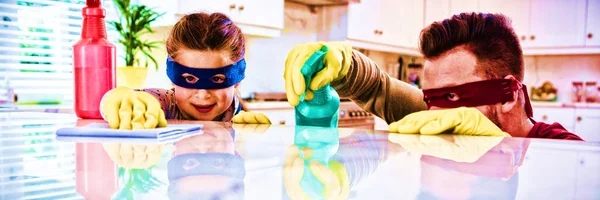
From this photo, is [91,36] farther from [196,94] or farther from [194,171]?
[194,171]

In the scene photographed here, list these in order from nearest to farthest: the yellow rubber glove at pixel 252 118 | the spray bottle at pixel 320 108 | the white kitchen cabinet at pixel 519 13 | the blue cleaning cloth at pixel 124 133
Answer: the blue cleaning cloth at pixel 124 133 < the spray bottle at pixel 320 108 < the yellow rubber glove at pixel 252 118 < the white kitchen cabinet at pixel 519 13

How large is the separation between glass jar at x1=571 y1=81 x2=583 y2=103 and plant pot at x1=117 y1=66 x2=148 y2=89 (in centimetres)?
385

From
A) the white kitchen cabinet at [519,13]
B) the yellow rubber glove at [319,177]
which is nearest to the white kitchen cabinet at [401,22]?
the white kitchen cabinet at [519,13]

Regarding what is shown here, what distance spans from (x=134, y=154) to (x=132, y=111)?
0.37 metres

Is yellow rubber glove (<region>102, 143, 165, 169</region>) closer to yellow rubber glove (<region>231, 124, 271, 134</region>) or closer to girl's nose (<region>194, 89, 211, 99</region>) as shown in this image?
A: yellow rubber glove (<region>231, 124, 271, 134</region>)

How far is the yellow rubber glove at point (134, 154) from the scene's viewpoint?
1.99ft

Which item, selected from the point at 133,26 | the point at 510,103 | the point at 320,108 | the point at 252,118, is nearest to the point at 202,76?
the point at 252,118

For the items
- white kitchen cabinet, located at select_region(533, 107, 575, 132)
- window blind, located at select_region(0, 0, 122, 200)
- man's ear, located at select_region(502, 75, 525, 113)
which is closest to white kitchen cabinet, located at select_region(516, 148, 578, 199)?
man's ear, located at select_region(502, 75, 525, 113)

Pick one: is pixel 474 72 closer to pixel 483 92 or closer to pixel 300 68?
pixel 483 92

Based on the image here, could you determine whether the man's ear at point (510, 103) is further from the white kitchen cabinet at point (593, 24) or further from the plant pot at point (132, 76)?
the white kitchen cabinet at point (593, 24)

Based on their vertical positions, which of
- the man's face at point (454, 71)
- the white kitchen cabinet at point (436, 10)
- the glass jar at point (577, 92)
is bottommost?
the glass jar at point (577, 92)

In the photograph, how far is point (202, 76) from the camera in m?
1.58

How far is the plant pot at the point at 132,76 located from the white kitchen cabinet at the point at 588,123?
339 centimetres

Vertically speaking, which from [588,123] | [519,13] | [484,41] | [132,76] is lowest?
[588,123]
